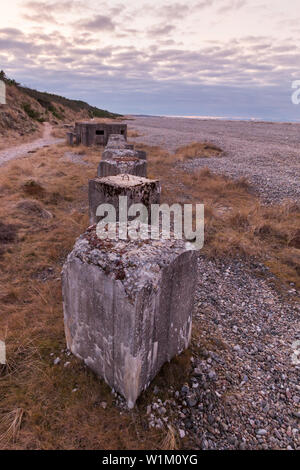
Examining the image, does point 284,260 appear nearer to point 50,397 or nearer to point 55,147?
point 50,397

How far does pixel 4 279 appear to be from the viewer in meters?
4.83

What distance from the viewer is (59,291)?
4.35 metres

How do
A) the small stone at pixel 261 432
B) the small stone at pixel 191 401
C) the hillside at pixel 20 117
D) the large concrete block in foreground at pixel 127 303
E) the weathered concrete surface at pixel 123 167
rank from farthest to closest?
the hillside at pixel 20 117
the weathered concrete surface at pixel 123 167
the small stone at pixel 191 401
the small stone at pixel 261 432
the large concrete block in foreground at pixel 127 303

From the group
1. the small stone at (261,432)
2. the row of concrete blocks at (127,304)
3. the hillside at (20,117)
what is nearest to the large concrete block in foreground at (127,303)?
the row of concrete blocks at (127,304)

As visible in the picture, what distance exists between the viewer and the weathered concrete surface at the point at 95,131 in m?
19.2

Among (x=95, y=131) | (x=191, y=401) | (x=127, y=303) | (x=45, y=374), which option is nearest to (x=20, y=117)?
(x=95, y=131)

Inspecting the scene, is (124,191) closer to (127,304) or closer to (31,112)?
(127,304)

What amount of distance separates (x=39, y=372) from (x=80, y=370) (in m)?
0.42

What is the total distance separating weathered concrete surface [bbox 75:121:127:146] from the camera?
19203 mm

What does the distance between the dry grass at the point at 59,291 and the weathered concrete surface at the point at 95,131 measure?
8550mm

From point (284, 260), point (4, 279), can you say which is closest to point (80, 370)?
point (4, 279)

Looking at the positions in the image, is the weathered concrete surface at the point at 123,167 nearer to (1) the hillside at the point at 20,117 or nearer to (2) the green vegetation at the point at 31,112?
(1) the hillside at the point at 20,117

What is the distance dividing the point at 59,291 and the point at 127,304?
2506mm

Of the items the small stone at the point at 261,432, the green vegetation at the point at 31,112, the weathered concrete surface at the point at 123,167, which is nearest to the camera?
the small stone at the point at 261,432
